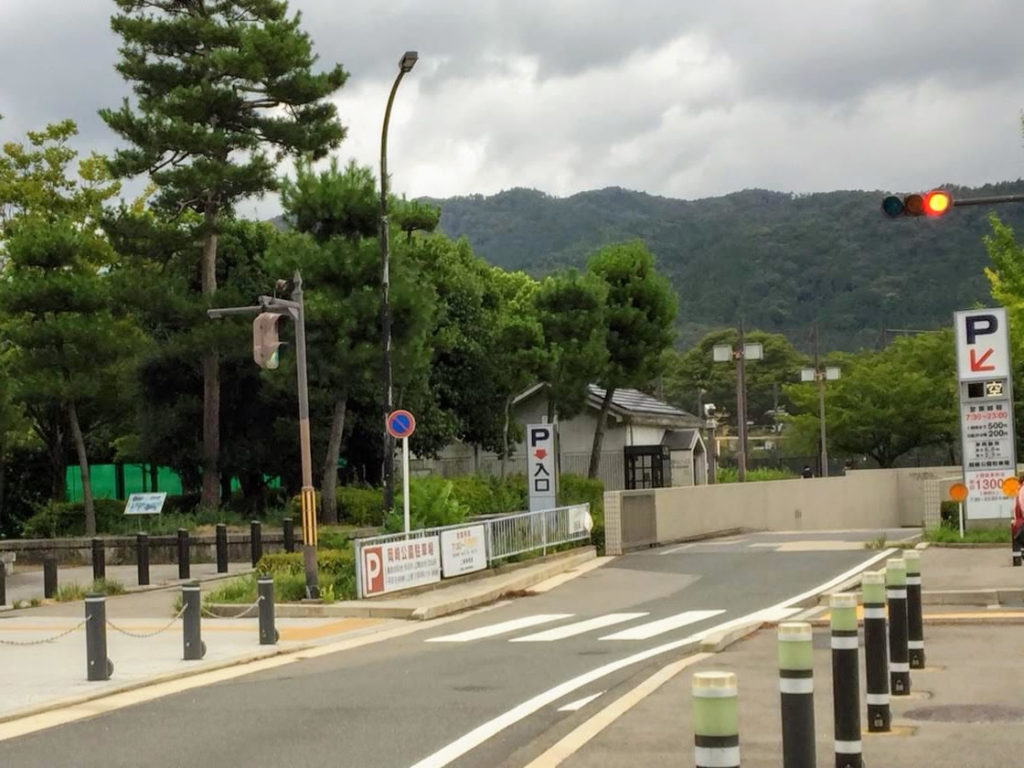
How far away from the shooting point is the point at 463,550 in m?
25.4

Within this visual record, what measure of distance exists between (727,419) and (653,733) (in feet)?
356

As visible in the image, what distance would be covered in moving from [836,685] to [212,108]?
111 feet

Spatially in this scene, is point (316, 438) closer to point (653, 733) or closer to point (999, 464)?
point (999, 464)

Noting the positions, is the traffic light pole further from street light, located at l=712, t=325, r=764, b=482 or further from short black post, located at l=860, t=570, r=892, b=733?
street light, located at l=712, t=325, r=764, b=482

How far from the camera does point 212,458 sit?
39.2 m

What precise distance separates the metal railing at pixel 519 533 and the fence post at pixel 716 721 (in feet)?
56.9

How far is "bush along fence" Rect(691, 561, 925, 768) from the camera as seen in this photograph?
509 cm

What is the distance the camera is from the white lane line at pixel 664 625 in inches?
709

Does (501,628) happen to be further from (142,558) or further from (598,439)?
(598,439)

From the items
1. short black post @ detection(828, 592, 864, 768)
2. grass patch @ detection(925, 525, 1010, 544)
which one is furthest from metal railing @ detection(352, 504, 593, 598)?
short black post @ detection(828, 592, 864, 768)

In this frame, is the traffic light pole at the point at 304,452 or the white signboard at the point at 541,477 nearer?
the traffic light pole at the point at 304,452

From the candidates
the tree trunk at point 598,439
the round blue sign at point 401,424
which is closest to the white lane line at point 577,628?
the round blue sign at point 401,424

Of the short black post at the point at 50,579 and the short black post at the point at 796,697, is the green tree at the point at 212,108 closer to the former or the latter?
the short black post at the point at 50,579

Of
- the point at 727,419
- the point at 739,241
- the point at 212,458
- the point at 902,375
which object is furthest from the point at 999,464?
the point at 739,241
